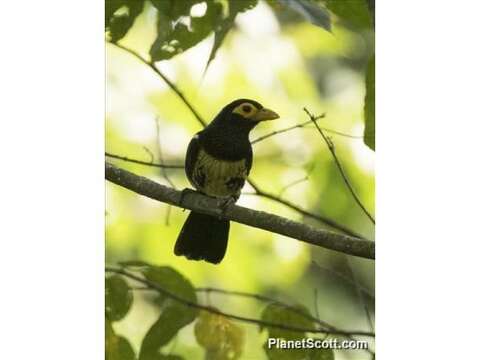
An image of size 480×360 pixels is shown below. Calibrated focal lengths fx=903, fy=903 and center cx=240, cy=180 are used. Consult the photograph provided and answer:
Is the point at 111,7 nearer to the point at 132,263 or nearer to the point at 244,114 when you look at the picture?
the point at 244,114

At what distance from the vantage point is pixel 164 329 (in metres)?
1.77

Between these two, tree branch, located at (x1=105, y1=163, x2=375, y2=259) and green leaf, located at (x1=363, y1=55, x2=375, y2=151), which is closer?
tree branch, located at (x1=105, y1=163, x2=375, y2=259)

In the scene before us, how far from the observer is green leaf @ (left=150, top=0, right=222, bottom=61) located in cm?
174

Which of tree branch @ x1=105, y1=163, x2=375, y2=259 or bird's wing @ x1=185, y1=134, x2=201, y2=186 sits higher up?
bird's wing @ x1=185, y1=134, x2=201, y2=186

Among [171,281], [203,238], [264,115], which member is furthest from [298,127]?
[171,281]

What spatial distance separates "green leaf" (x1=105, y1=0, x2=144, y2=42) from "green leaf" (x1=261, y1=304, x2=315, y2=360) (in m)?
0.62

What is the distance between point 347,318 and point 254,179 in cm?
34

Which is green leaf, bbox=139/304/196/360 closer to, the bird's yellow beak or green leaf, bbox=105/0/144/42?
the bird's yellow beak

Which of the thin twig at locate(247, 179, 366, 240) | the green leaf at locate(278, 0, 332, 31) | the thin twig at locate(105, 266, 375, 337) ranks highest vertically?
the green leaf at locate(278, 0, 332, 31)

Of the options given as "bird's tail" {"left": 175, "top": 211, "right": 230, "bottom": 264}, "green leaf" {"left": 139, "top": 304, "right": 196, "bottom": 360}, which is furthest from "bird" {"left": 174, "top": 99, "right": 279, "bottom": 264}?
"green leaf" {"left": 139, "top": 304, "right": 196, "bottom": 360}

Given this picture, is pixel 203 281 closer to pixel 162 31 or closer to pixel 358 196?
pixel 358 196

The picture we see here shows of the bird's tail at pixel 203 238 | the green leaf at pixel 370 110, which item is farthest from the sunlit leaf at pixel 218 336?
the green leaf at pixel 370 110

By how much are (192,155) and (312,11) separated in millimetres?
373

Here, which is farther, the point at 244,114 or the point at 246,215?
the point at 244,114
